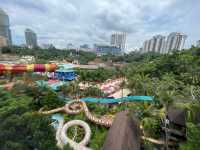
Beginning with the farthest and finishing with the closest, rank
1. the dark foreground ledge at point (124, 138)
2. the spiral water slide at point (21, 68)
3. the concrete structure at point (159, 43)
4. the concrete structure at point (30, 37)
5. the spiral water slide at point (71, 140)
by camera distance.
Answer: the concrete structure at point (30, 37) < the concrete structure at point (159, 43) < the spiral water slide at point (21, 68) < the spiral water slide at point (71, 140) < the dark foreground ledge at point (124, 138)

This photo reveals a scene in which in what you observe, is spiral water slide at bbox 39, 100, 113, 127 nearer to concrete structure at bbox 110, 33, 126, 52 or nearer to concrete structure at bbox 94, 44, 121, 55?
concrete structure at bbox 94, 44, 121, 55

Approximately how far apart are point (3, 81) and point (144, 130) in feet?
94.8

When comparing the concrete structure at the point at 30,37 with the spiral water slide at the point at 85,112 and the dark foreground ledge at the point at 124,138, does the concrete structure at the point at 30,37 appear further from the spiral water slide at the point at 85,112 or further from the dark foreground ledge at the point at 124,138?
the dark foreground ledge at the point at 124,138

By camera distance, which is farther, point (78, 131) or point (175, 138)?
point (78, 131)

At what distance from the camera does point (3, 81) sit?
2767 cm

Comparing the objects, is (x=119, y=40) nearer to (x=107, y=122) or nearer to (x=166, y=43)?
(x=166, y=43)

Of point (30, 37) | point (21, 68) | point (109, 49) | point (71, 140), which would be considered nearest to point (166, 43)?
point (109, 49)

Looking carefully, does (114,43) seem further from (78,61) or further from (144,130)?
(144,130)

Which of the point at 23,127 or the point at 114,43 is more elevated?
the point at 114,43

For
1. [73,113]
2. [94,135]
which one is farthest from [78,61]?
[94,135]

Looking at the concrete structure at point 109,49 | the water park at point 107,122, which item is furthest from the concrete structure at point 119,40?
the water park at point 107,122

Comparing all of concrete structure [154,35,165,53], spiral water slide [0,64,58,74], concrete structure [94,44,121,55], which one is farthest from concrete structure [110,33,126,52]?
spiral water slide [0,64,58,74]

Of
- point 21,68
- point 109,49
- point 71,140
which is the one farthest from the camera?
point 109,49

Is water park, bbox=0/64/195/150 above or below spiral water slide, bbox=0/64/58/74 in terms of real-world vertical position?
below
